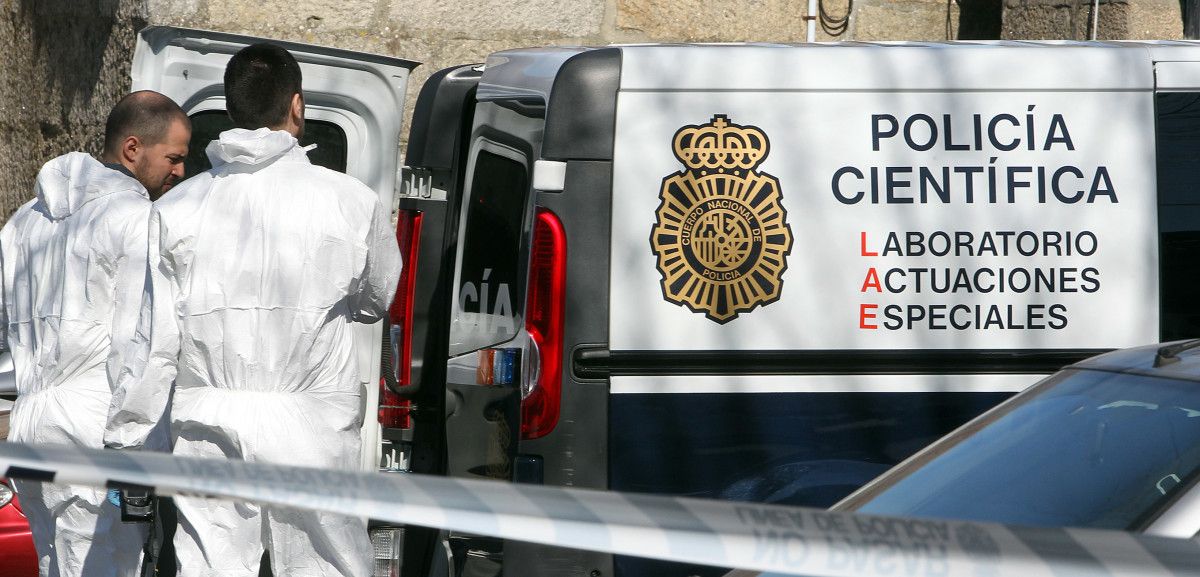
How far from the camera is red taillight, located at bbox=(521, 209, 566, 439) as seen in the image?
3557 mm

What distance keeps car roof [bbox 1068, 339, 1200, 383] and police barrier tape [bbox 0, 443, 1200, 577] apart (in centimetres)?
104

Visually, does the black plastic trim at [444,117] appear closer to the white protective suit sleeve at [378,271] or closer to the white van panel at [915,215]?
the white protective suit sleeve at [378,271]

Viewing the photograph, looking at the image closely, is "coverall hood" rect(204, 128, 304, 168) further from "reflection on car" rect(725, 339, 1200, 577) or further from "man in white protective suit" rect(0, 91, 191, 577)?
"reflection on car" rect(725, 339, 1200, 577)

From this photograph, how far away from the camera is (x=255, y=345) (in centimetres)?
338

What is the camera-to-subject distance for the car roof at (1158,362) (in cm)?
228

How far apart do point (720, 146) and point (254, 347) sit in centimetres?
140

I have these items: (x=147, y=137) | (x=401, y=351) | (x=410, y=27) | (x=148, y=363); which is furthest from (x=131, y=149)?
(x=410, y=27)

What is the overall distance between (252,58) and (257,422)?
1.02m

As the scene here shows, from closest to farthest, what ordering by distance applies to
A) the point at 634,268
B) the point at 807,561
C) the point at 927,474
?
the point at 807,561 < the point at 927,474 < the point at 634,268

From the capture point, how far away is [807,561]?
1.19 m

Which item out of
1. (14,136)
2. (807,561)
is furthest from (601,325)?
(14,136)

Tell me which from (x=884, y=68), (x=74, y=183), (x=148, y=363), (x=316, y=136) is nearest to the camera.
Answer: (x=148, y=363)

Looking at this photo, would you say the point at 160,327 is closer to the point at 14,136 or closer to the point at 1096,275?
the point at 1096,275

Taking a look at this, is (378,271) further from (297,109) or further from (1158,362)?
(1158,362)
